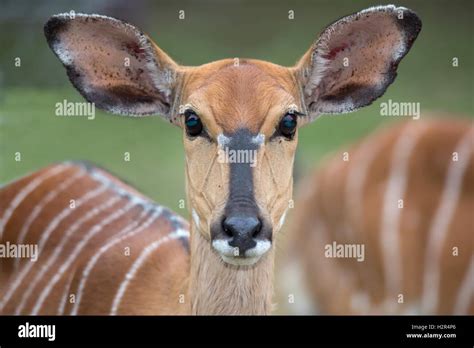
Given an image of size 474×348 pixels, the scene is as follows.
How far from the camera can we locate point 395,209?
5.23 m

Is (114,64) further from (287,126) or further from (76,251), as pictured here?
(76,251)

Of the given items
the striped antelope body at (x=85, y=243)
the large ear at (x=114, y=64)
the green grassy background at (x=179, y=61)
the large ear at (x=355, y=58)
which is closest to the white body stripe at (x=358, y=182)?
the green grassy background at (x=179, y=61)

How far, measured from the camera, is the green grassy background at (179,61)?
6.65 metres

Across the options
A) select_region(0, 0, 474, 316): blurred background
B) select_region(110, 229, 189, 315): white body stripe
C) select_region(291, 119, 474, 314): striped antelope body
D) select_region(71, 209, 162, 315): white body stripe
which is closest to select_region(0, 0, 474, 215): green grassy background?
select_region(0, 0, 474, 316): blurred background

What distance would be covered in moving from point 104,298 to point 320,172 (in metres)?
2.35

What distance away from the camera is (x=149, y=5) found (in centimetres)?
822

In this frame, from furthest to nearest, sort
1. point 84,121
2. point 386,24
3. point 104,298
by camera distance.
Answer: point 84,121 < point 104,298 < point 386,24

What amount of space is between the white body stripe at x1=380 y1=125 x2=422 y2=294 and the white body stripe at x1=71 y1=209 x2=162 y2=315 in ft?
5.12

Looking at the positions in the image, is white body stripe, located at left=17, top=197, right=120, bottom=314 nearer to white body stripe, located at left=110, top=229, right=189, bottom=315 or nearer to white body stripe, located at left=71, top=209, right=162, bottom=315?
white body stripe, located at left=71, top=209, right=162, bottom=315

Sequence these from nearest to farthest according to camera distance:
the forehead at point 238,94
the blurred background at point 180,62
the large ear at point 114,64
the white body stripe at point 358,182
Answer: the forehead at point 238,94, the large ear at point 114,64, the white body stripe at point 358,182, the blurred background at point 180,62

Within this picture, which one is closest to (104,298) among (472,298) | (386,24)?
(386,24)

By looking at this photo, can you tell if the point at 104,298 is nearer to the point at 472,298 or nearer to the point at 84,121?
the point at 472,298

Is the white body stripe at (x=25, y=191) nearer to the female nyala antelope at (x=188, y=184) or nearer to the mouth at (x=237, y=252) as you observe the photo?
the female nyala antelope at (x=188, y=184)

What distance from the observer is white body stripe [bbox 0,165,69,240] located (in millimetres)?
3936
